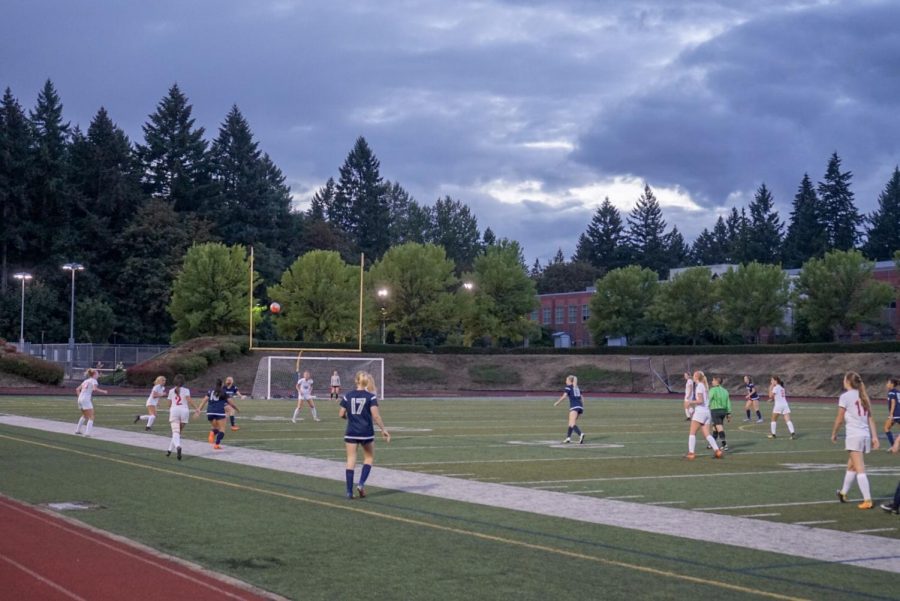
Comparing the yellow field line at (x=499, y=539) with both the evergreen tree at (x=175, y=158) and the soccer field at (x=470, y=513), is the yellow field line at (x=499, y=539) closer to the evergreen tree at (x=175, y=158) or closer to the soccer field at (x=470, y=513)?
the soccer field at (x=470, y=513)

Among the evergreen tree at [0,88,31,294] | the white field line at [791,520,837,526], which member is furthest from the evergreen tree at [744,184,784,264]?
the white field line at [791,520,837,526]

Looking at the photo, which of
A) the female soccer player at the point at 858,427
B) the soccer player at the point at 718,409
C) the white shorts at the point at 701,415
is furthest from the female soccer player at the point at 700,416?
the female soccer player at the point at 858,427

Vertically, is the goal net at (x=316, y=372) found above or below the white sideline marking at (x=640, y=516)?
above

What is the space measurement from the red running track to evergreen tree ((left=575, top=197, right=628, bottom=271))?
15428 centimetres

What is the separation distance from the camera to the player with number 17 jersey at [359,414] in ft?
53.4

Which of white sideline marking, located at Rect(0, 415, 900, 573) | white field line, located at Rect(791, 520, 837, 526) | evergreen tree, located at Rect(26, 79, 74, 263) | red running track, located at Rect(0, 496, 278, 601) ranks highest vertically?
evergreen tree, located at Rect(26, 79, 74, 263)

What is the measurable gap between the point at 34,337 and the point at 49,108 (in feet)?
95.7

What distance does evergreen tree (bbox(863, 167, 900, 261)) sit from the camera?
456ft

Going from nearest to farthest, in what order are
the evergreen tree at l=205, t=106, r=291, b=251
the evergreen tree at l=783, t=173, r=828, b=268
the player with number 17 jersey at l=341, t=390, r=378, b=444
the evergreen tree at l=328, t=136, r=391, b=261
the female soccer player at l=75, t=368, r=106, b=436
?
the player with number 17 jersey at l=341, t=390, r=378, b=444 < the female soccer player at l=75, t=368, r=106, b=436 < the evergreen tree at l=205, t=106, r=291, b=251 < the evergreen tree at l=783, t=173, r=828, b=268 < the evergreen tree at l=328, t=136, r=391, b=261

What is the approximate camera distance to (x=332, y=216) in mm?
153625

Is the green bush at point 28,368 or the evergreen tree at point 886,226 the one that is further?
the evergreen tree at point 886,226

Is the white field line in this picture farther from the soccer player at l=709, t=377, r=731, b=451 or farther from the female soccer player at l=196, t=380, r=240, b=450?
the female soccer player at l=196, t=380, r=240, b=450

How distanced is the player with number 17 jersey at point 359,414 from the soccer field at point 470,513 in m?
1.02

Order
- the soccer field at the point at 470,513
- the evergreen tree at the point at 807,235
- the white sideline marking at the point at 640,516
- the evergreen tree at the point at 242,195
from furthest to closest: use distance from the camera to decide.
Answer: the evergreen tree at the point at 807,235
the evergreen tree at the point at 242,195
the white sideline marking at the point at 640,516
the soccer field at the point at 470,513
